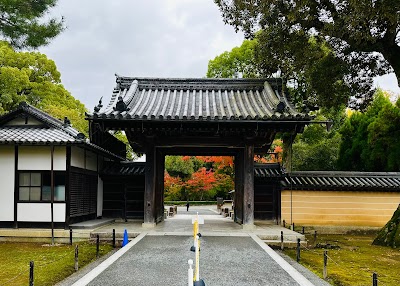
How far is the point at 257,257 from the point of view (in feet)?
28.7

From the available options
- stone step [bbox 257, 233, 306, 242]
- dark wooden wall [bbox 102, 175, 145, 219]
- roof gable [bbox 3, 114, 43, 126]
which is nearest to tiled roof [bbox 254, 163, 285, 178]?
stone step [bbox 257, 233, 306, 242]

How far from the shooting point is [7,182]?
41.8 ft

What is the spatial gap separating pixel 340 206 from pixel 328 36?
744cm

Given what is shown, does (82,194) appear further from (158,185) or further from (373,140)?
(373,140)

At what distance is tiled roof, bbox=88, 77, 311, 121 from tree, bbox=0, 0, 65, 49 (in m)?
2.89

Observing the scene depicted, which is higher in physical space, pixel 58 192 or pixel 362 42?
pixel 362 42

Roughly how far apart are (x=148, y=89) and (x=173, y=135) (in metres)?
3.20

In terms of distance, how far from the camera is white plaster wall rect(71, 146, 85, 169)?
13.2 m

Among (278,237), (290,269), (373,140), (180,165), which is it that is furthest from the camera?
(180,165)

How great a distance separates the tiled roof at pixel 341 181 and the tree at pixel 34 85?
675 inches

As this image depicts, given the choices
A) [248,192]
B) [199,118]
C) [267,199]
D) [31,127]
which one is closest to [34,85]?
[31,127]

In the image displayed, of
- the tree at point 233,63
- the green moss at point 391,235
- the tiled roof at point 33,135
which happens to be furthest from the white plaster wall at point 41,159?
the tree at point 233,63

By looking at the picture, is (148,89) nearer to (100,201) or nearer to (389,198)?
(100,201)

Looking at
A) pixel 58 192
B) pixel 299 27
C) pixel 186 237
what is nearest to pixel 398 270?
pixel 186 237
